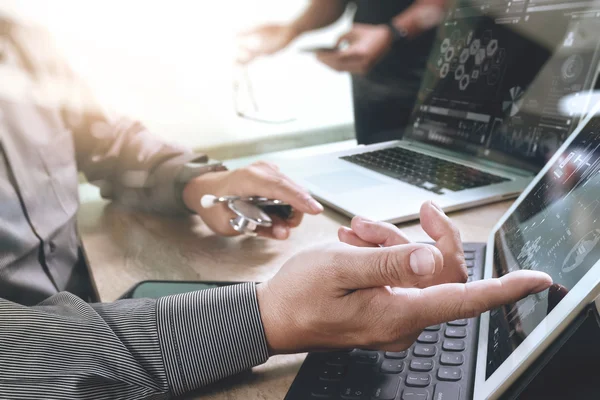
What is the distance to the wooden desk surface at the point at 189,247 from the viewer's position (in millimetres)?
620

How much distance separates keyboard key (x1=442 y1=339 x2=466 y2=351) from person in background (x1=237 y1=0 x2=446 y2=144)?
2.57ft

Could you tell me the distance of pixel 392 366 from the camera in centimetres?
36

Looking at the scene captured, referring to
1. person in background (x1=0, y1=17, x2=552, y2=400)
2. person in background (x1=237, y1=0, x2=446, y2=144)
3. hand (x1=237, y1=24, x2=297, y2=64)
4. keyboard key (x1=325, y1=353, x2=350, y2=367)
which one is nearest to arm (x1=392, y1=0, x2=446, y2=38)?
person in background (x1=237, y1=0, x2=446, y2=144)

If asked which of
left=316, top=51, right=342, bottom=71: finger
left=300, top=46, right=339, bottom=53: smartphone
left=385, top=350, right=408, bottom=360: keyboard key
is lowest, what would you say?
left=385, top=350, right=408, bottom=360: keyboard key

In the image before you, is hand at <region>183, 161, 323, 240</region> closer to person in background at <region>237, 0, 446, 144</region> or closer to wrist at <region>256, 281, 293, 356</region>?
wrist at <region>256, 281, 293, 356</region>

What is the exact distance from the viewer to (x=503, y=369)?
297 mm

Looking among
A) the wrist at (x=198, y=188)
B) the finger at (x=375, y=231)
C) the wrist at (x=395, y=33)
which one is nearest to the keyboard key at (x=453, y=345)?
the finger at (x=375, y=231)

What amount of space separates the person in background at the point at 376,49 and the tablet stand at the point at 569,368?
86cm

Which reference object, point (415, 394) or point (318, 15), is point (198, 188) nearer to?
point (415, 394)

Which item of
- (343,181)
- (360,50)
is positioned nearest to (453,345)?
(343,181)

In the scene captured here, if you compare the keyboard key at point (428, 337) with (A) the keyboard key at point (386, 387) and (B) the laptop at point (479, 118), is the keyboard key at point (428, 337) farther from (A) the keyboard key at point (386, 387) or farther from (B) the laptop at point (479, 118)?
(B) the laptop at point (479, 118)

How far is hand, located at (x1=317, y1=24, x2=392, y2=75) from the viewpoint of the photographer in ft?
4.43

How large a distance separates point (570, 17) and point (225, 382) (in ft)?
2.54

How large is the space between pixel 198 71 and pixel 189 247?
83cm
